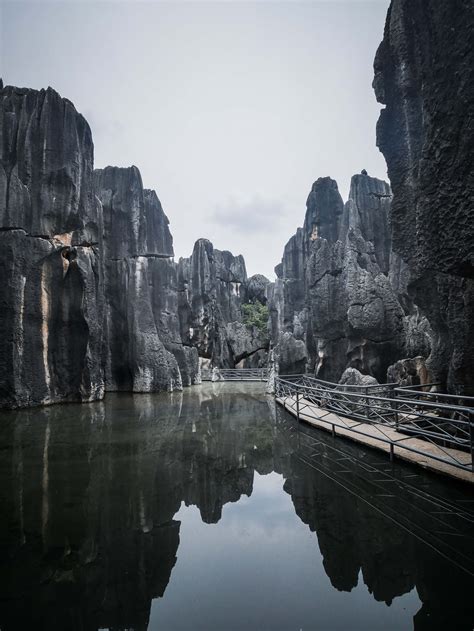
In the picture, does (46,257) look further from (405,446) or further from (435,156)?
(405,446)

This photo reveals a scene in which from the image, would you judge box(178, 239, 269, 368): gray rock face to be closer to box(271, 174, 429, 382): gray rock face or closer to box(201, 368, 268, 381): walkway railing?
box(201, 368, 268, 381): walkway railing

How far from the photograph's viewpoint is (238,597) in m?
2.81

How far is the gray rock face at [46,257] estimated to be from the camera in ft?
44.9

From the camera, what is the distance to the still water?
259 cm

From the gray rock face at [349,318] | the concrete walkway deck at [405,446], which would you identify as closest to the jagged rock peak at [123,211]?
the gray rock face at [349,318]

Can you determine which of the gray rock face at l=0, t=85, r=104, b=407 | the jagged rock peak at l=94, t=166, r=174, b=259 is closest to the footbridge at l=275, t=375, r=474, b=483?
the gray rock face at l=0, t=85, r=104, b=407

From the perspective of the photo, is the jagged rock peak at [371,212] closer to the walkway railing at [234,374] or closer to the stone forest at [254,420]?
the walkway railing at [234,374]

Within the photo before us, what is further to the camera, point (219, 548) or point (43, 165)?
point (43, 165)

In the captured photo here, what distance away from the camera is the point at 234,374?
110 ft

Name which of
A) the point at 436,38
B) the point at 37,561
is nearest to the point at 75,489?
the point at 37,561

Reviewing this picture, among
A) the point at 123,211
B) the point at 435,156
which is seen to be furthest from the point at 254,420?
the point at 123,211

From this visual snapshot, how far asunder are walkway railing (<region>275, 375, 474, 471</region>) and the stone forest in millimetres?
86

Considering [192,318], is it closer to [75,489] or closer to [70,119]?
[70,119]

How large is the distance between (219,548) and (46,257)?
1458 cm
